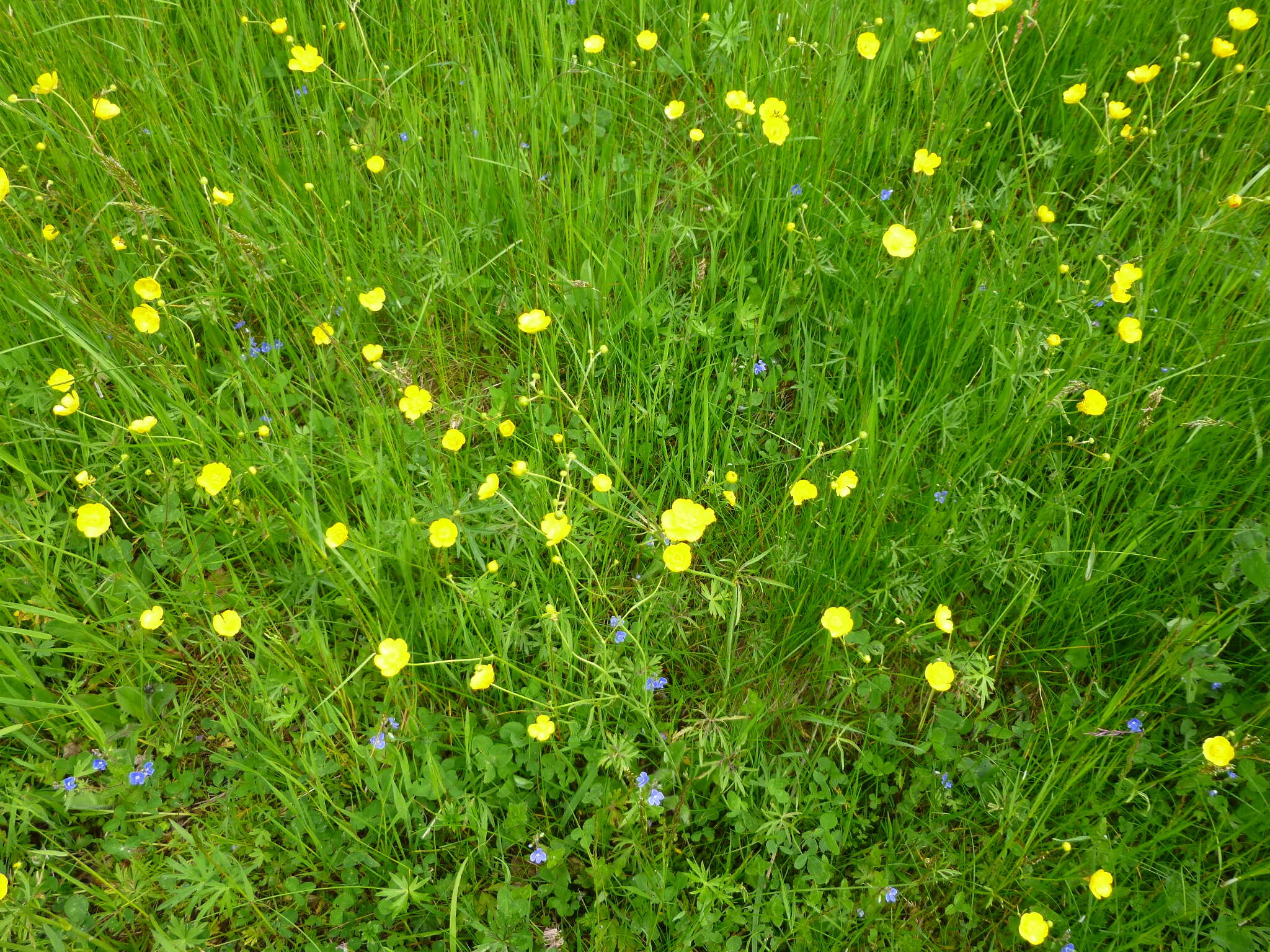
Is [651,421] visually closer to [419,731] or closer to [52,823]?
[419,731]

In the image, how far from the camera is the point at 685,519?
193 cm

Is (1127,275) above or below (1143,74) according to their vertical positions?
below

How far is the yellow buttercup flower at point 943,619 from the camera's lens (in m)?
1.80

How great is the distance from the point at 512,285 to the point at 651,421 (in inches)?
27.4

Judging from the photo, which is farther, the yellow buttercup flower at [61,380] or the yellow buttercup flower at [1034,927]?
the yellow buttercup flower at [61,380]

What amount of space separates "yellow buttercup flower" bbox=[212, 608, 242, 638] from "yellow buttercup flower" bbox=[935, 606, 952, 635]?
1.65m

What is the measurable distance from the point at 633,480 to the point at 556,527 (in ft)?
1.50

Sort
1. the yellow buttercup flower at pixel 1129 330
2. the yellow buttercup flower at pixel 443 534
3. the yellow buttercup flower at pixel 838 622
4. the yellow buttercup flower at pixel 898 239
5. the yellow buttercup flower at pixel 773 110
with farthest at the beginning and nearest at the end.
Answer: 1. the yellow buttercup flower at pixel 773 110
2. the yellow buttercup flower at pixel 898 239
3. the yellow buttercup flower at pixel 1129 330
4. the yellow buttercup flower at pixel 443 534
5. the yellow buttercup flower at pixel 838 622

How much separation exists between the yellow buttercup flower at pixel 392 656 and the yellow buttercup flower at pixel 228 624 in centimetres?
37

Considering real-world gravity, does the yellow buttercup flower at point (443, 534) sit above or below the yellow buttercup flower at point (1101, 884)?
above

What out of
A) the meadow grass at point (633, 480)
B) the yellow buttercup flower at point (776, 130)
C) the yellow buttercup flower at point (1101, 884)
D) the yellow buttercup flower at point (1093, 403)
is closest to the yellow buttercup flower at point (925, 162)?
the meadow grass at point (633, 480)

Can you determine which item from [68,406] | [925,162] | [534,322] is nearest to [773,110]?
[925,162]

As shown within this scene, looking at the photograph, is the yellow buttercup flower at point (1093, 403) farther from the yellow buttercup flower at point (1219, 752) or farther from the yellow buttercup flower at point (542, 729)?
the yellow buttercup flower at point (542, 729)

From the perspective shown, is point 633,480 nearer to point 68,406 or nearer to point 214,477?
point 214,477
